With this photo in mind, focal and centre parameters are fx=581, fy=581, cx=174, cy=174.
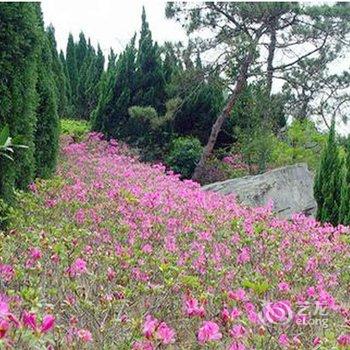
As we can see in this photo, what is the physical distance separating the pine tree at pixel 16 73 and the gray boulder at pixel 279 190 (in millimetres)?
4698

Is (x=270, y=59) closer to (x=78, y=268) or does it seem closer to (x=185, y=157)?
(x=185, y=157)

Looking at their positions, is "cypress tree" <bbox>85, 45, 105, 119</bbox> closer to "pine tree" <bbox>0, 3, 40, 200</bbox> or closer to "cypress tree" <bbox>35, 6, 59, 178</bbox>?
"cypress tree" <bbox>35, 6, 59, 178</bbox>

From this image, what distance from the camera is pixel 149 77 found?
14859 mm

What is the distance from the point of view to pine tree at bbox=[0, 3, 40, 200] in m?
4.91

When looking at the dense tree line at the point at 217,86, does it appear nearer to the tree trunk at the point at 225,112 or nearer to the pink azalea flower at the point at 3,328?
the tree trunk at the point at 225,112

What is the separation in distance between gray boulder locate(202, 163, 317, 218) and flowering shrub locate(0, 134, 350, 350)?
384 centimetres

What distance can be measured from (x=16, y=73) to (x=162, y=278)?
280cm

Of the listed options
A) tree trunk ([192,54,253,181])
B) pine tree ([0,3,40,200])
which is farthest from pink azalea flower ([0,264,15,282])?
tree trunk ([192,54,253,181])

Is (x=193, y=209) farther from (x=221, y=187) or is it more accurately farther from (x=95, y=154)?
(x=95, y=154)

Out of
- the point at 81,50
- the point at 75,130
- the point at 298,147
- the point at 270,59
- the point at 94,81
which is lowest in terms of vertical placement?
the point at 75,130

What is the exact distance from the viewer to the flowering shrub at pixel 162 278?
1.96 meters

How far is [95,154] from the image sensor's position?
11.7 metres

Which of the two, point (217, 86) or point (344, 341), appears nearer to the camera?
point (344, 341)
